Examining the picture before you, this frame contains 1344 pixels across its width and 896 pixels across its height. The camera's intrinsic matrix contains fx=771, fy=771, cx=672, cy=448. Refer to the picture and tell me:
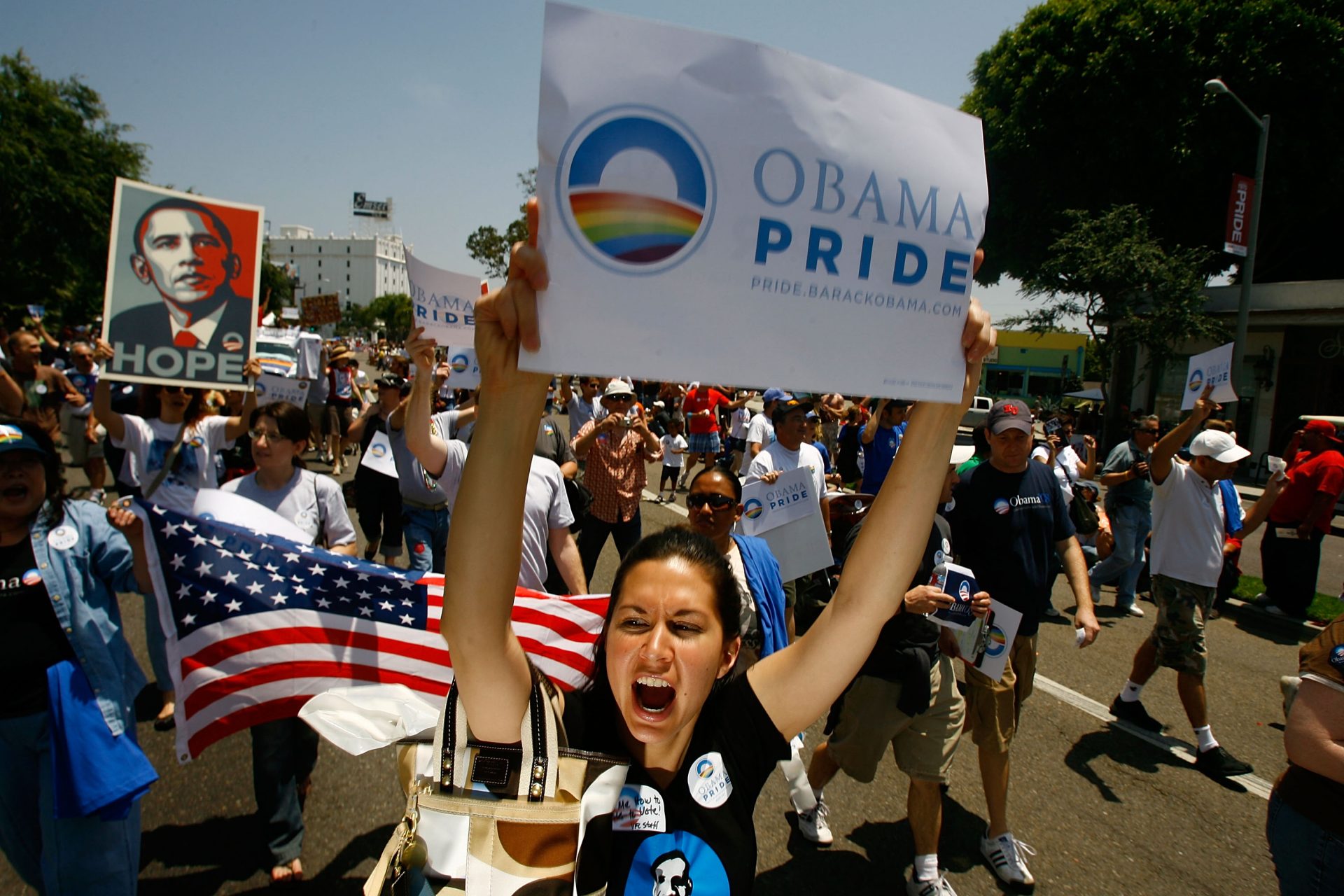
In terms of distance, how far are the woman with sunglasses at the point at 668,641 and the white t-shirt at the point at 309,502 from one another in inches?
105

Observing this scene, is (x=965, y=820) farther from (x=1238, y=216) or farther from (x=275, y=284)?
(x=275, y=284)

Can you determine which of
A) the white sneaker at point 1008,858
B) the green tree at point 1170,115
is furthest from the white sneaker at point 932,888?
the green tree at point 1170,115

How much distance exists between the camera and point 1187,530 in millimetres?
5230

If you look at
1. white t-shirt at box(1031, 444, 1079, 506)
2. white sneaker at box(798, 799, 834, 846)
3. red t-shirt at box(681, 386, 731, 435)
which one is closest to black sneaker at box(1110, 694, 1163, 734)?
white sneaker at box(798, 799, 834, 846)

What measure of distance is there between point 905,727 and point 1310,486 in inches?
287

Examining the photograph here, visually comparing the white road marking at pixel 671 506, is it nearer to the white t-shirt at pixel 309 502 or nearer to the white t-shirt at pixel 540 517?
the white t-shirt at pixel 540 517

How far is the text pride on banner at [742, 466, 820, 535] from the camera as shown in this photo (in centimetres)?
504

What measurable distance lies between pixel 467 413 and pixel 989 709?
3985mm

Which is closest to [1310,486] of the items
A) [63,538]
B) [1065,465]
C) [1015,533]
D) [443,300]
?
[1065,465]

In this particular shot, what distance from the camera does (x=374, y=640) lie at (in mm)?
3377

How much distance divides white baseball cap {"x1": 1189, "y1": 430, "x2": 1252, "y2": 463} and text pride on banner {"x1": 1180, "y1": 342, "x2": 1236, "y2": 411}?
451 millimetres

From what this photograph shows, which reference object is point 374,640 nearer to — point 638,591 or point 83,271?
point 638,591

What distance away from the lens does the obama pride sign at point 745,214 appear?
49.7 inches

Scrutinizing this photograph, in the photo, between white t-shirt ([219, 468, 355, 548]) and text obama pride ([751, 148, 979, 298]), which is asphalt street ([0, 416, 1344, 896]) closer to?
white t-shirt ([219, 468, 355, 548])
